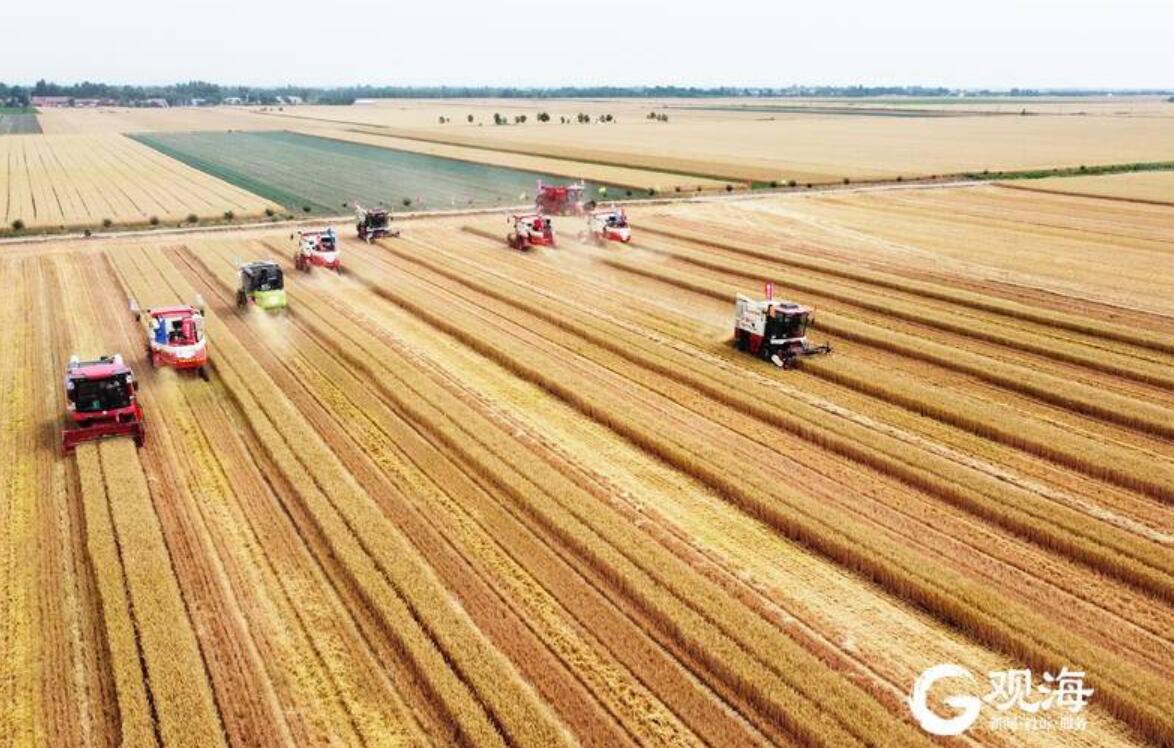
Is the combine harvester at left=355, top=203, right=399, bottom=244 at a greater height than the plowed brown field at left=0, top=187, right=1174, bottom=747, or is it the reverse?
the combine harvester at left=355, top=203, right=399, bottom=244

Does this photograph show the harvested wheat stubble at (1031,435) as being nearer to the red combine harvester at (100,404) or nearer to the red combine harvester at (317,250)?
the red combine harvester at (100,404)

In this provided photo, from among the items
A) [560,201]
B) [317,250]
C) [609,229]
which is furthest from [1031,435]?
[560,201]

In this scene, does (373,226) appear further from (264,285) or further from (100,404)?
(100,404)

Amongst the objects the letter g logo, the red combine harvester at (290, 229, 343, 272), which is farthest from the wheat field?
the letter g logo

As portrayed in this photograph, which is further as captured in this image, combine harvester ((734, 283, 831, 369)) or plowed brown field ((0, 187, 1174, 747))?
combine harvester ((734, 283, 831, 369))

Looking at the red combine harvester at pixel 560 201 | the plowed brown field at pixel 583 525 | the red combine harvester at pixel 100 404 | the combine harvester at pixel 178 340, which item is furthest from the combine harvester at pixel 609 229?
the red combine harvester at pixel 100 404

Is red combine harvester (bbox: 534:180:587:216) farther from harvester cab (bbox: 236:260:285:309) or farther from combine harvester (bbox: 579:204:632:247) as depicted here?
harvester cab (bbox: 236:260:285:309)
